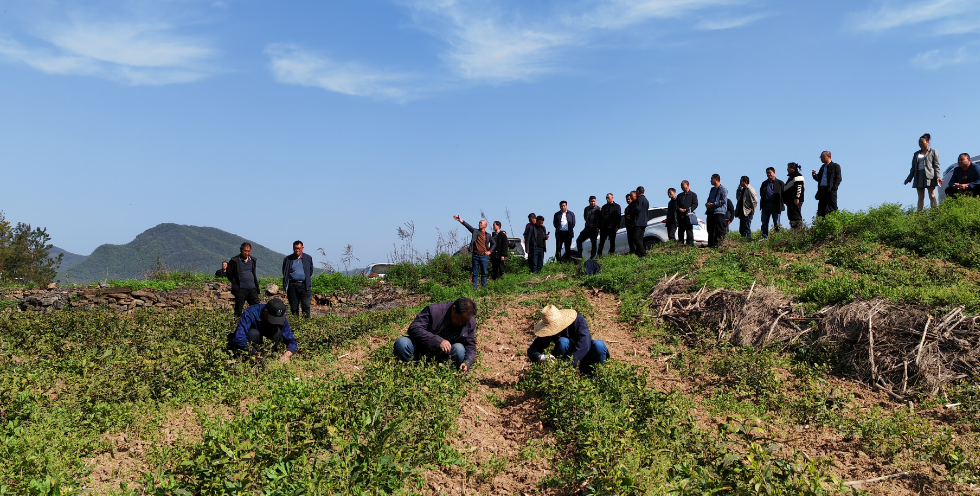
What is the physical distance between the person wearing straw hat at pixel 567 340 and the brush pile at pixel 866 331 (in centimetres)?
267

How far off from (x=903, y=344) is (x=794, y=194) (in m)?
6.47

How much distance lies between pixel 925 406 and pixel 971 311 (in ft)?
6.08

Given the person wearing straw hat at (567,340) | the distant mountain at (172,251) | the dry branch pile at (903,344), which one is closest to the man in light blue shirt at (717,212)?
the dry branch pile at (903,344)

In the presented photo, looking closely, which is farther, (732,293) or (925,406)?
(732,293)

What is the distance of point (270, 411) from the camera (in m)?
4.65

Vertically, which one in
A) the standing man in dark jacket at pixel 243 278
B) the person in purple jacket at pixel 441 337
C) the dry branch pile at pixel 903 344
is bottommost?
the dry branch pile at pixel 903 344

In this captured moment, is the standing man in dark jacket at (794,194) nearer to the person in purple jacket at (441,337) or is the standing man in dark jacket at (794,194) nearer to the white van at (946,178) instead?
the white van at (946,178)

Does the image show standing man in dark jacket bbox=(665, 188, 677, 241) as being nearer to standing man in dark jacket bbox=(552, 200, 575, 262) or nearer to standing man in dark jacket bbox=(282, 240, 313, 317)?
standing man in dark jacket bbox=(552, 200, 575, 262)

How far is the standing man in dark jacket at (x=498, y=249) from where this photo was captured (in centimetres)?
1469

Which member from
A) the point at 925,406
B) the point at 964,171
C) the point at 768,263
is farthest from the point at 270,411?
the point at 964,171

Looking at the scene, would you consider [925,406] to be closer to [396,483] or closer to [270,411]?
[396,483]

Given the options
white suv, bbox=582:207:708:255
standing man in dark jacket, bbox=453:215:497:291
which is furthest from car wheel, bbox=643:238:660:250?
standing man in dark jacket, bbox=453:215:497:291

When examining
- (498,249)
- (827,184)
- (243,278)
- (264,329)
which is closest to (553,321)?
(264,329)

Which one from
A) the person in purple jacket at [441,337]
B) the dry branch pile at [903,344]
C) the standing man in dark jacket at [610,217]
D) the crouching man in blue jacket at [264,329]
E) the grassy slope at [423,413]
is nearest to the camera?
the grassy slope at [423,413]
